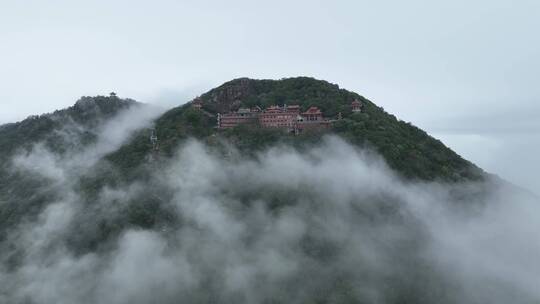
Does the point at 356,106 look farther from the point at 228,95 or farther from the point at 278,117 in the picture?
the point at 228,95

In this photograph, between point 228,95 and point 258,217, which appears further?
point 228,95

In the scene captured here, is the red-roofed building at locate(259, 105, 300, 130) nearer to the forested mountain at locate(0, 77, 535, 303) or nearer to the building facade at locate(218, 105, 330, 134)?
the building facade at locate(218, 105, 330, 134)

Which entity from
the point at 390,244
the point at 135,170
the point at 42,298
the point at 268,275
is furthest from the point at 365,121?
the point at 42,298

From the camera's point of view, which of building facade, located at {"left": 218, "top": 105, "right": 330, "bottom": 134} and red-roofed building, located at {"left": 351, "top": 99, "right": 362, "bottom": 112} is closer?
building facade, located at {"left": 218, "top": 105, "right": 330, "bottom": 134}

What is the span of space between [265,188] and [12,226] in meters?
53.9

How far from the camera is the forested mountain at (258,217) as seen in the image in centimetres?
8675

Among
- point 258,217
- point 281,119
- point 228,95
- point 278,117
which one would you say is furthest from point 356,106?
point 258,217

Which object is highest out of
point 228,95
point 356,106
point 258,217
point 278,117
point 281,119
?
point 228,95

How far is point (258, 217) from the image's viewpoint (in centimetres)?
9812

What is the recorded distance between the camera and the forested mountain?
86.8 m

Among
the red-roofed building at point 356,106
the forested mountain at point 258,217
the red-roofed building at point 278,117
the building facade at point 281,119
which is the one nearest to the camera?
the forested mountain at point 258,217

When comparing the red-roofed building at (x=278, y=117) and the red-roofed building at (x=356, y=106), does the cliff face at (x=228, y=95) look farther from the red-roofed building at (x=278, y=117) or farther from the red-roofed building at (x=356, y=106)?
the red-roofed building at (x=356, y=106)

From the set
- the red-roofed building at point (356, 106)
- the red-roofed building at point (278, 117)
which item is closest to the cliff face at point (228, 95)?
the red-roofed building at point (278, 117)

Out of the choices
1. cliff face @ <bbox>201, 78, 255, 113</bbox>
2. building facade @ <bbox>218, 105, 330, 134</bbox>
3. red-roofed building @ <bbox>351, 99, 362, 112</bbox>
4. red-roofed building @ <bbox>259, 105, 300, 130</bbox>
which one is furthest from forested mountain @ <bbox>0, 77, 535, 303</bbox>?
red-roofed building @ <bbox>259, 105, 300, 130</bbox>
